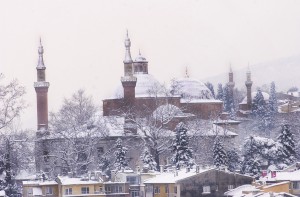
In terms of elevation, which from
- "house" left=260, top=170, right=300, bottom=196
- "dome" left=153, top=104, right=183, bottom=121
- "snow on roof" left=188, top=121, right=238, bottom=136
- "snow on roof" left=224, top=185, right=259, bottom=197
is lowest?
"snow on roof" left=224, top=185, right=259, bottom=197

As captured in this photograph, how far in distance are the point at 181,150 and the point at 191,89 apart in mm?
20714

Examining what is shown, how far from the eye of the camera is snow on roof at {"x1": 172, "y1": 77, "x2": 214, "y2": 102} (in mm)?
85562

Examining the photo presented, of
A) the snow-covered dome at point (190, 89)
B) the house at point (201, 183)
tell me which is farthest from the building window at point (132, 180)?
the snow-covered dome at point (190, 89)

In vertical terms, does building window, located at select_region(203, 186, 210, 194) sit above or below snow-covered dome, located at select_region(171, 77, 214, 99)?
below

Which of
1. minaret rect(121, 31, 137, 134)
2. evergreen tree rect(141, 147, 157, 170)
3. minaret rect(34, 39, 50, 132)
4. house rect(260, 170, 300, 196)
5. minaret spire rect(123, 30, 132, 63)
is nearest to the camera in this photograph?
house rect(260, 170, 300, 196)

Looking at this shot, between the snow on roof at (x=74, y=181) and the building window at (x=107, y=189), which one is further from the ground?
the snow on roof at (x=74, y=181)

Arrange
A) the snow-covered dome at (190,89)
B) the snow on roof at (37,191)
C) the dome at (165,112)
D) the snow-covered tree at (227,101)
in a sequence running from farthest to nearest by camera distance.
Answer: the snow-covered tree at (227,101) → the snow-covered dome at (190,89) → the dome at (165,112) → the snow on roof at (37,191)

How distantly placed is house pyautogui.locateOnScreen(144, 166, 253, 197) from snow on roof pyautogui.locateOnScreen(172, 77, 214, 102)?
97.2 feet

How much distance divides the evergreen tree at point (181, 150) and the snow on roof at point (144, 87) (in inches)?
500

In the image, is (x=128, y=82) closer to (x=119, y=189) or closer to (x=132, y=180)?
(x=132, y=180)

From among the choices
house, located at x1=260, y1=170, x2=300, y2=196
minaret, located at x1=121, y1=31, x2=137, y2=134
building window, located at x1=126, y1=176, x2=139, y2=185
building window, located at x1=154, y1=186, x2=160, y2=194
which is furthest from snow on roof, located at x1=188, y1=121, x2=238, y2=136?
house, located at x1=260, y1=170, x2=300, y2=196

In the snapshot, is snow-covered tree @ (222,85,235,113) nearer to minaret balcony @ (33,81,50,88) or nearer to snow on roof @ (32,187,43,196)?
minaret balcony @ (33,81,50,88)

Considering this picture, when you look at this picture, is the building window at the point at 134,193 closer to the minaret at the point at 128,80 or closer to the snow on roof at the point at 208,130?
the snow on roof at the point at 208,130

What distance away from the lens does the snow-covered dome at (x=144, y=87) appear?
264 feet
